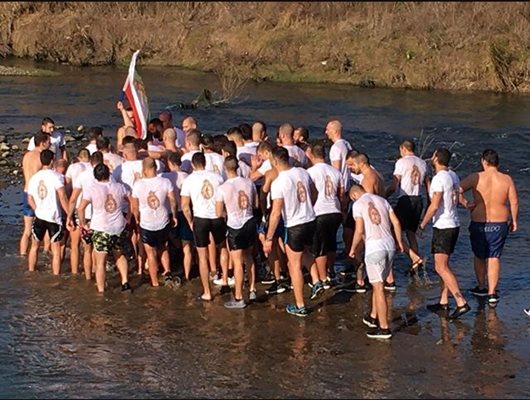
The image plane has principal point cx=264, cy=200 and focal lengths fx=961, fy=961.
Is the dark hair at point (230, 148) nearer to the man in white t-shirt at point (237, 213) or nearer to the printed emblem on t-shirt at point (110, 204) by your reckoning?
the man in white t-shirt at point (237, 213)

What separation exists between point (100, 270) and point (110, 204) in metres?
0.86

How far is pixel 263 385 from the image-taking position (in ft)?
30.0

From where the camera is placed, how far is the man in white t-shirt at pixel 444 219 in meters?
10.9

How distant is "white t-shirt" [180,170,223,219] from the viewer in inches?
446

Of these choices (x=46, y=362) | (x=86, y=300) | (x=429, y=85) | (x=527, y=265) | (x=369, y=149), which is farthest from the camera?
(x=429, y=85)

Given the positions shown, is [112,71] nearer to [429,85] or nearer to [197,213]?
[429,85]

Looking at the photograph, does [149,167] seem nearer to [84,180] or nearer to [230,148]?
[84,180]

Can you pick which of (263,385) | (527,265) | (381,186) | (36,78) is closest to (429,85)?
(36,78)

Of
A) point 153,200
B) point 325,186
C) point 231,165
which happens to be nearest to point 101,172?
point 153,200

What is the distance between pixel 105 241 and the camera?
458 inches

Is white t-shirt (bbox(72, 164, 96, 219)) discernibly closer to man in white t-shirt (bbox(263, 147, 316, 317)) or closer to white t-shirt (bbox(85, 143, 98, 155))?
white t-shirt (bbox(85, 143, 98, 155))

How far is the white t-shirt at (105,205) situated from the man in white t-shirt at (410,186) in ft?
10.9

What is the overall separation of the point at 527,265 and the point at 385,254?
3979mm

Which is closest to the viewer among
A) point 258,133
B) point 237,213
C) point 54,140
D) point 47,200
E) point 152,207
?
point 237,213
